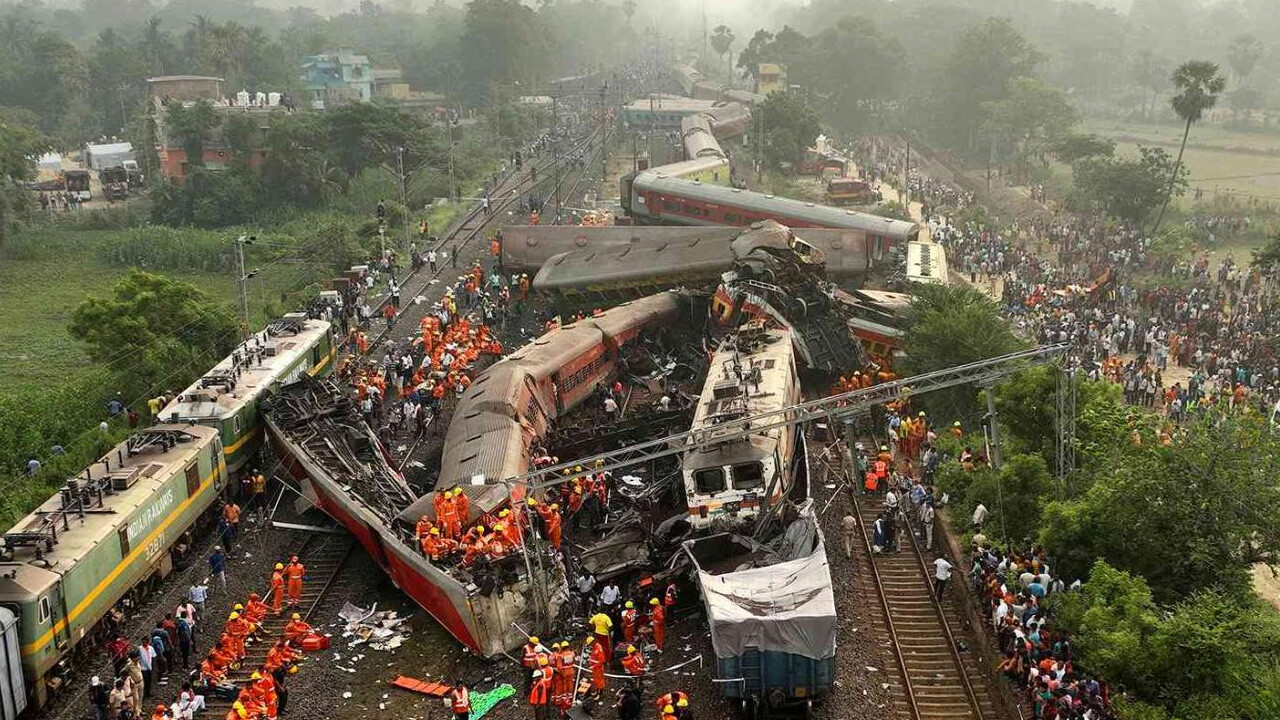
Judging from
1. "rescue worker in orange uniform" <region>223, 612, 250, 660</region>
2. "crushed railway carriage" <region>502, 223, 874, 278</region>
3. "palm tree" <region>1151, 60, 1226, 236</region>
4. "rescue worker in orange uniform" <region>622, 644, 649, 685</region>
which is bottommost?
"rescue worker in orange uniform" <region>223, 612, 250, 660</region>

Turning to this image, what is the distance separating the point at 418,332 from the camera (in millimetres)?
38781

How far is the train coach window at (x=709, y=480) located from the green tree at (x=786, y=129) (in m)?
57.5

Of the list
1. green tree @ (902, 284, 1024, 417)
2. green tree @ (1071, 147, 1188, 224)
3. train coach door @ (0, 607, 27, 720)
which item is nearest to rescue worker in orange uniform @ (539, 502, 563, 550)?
train coach door @ (0, 607, 27, 720)

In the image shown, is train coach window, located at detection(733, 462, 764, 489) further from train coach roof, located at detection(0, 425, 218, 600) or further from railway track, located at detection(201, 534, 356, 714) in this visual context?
train coach roof, located at detection(0, 425, 218, 600)

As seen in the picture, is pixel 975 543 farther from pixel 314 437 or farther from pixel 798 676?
pixel 314 437

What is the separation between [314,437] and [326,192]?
47714mm

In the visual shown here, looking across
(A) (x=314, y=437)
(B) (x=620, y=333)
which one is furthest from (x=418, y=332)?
(A) (x=314, y=437)

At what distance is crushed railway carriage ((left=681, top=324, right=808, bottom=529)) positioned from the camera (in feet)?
69.4

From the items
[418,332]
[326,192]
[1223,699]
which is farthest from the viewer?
[326,192]

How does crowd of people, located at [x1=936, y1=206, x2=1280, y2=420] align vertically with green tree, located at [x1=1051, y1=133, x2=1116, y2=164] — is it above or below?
below

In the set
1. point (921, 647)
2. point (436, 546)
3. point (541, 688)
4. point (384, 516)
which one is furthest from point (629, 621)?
point (384, 516)

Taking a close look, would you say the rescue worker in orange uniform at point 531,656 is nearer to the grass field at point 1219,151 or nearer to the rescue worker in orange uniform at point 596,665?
the rescue worker in orange uniform at point 596,665

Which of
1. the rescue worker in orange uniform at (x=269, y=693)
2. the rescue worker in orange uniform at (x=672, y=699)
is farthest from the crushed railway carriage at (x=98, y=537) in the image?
the rescue worker in orange uniform at (x=672, y=699)

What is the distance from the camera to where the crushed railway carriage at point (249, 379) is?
25703 millimetres
